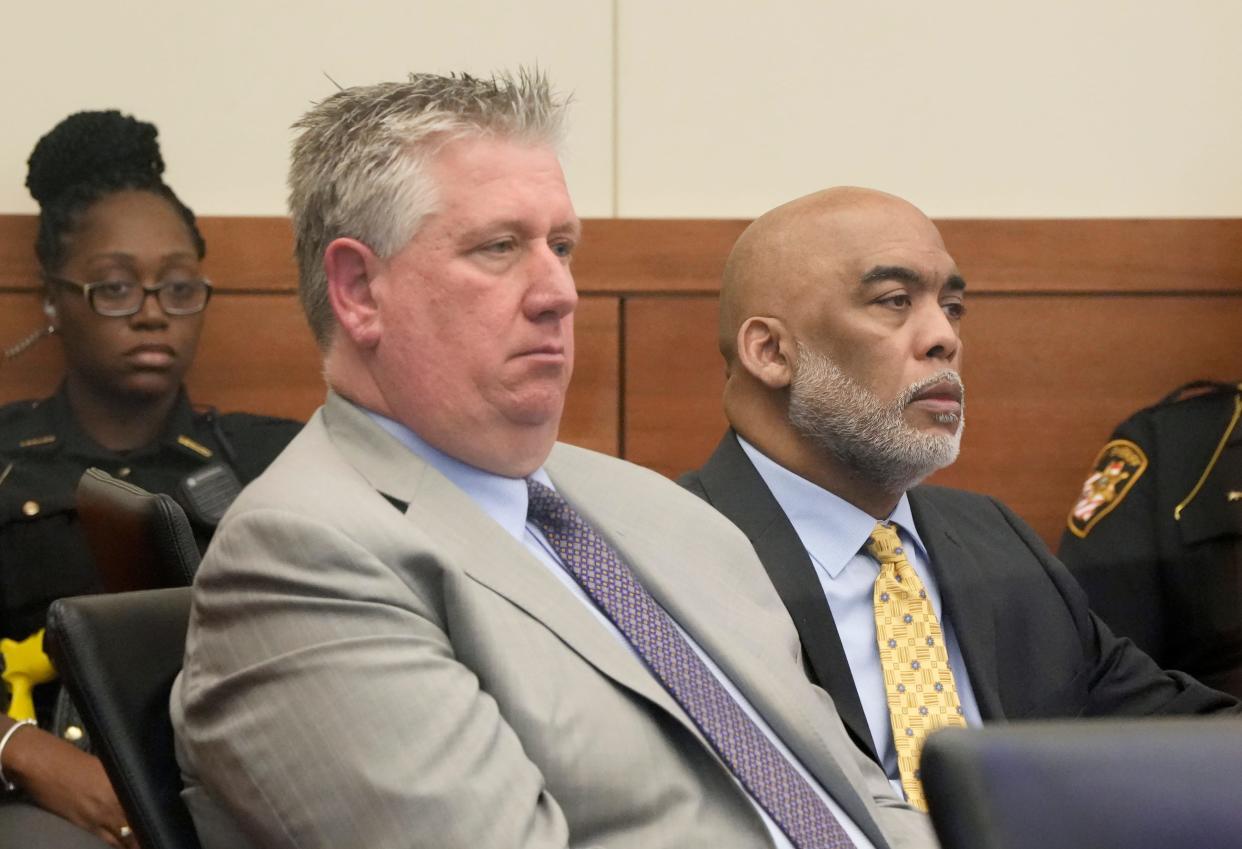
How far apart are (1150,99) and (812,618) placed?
1916 millimetres

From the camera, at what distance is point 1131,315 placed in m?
3.32

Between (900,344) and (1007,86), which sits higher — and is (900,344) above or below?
below

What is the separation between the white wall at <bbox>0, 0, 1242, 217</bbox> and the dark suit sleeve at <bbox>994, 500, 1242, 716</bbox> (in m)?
1.32

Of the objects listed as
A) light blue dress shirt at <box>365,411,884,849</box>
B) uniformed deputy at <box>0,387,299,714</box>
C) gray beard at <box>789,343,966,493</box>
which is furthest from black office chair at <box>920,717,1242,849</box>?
uniformed deputy at <box>0,387,299,714</box>

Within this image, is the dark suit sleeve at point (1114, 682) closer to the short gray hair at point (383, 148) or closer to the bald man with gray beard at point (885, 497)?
the bald man with gray beard at point (885, 497)

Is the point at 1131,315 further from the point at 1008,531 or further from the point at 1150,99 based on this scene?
→ the point at 1008,531

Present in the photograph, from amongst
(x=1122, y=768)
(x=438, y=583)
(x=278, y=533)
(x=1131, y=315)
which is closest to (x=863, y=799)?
(x=438, y=583)

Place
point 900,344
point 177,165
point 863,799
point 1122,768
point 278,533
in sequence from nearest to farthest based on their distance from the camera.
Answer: point 1122,768
point 278,533
point 863,799
point 900,344
point 177,165

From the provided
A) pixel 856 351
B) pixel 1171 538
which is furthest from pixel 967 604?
pixel 1171 538

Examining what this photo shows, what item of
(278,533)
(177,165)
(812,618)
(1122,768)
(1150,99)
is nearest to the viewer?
(1122,768)

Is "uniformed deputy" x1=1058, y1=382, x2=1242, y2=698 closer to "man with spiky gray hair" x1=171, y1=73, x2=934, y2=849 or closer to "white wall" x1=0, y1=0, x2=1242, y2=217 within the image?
"white wall" x1=0, y1=0, x2=1242, y2=217

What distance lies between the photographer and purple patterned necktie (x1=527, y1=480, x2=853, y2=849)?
54.9 inches

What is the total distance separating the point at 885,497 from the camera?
225 centimetres

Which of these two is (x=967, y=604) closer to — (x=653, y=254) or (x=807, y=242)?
(x=807, y=242)
